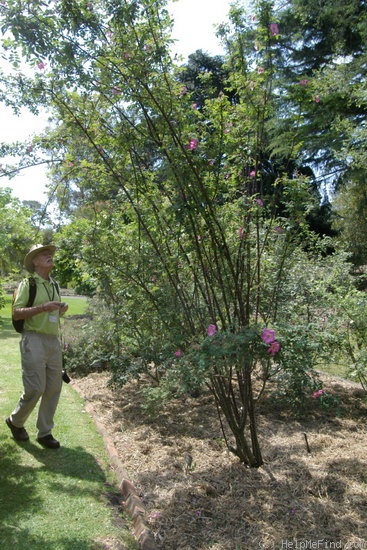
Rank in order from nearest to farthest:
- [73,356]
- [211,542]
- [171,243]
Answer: [211,542], [171,243], [73,356]

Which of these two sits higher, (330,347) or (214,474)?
(330,347)

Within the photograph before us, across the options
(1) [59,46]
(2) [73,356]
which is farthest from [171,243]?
(2) [73,356]

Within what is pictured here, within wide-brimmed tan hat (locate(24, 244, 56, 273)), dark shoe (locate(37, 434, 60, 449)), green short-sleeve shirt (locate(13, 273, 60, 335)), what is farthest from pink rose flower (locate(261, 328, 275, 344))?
dark shoe (locate(37, 434, 60, 449))

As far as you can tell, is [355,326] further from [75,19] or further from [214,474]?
[75,19]

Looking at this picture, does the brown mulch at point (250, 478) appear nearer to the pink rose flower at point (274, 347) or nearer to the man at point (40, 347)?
the man at point (40, 347)

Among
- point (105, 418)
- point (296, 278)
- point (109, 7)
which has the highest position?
point (109, 7)

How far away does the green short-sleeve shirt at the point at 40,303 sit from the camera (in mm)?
3863

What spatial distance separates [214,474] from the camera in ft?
11.8

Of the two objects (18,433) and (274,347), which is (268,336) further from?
(18,433)

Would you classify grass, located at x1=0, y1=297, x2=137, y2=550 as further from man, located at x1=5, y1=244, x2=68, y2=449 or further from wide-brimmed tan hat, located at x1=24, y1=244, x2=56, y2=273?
wide-brimmed tan hat, located at x1=24, y1=244, x2=56, y2=273

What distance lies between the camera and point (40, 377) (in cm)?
388

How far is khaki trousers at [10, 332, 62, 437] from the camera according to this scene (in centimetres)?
386

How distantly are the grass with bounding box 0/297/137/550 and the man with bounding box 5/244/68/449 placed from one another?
0.84 ft

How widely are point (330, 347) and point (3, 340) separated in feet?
29.5
